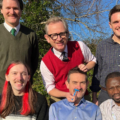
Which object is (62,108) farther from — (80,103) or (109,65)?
(109,65)

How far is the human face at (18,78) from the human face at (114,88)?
119 centimetres

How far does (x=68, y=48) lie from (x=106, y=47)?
24.0 inches

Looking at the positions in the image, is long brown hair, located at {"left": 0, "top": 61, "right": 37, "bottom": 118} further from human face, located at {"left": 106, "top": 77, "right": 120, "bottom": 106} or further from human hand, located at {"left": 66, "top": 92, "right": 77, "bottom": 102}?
human face, located at {"left": 106, "top": 77, "right": 120, "bottom": 106}

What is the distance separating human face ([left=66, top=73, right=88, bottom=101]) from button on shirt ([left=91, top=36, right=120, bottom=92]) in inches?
17.2

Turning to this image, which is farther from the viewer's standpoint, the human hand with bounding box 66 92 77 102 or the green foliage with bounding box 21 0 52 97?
the green foliage with bounding box 21 0 52 97

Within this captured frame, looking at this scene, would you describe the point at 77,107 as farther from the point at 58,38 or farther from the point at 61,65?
the point at 58,38

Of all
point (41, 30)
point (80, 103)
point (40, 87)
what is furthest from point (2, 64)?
point (41, 30)

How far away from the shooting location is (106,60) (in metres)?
2.79

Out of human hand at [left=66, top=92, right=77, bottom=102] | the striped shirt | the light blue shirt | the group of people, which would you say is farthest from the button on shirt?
human hand at [left=66, top=92, right=77, bottom=102]

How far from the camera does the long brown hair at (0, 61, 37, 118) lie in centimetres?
243

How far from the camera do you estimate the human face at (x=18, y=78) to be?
249cm

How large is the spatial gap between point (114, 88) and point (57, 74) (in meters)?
0.89

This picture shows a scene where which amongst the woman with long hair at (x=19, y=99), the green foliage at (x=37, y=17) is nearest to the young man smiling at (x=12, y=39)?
the woman with long hair at (x=19, y=99)

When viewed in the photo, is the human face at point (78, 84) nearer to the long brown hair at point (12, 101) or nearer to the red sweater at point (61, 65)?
the red sweater at point (61, 65)
